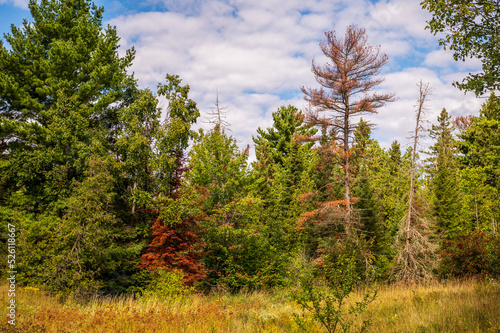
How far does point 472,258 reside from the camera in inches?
513

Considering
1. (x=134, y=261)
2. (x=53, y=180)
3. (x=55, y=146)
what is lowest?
(x=134, y=261)

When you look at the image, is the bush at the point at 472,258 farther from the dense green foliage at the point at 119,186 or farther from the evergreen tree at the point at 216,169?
the evergreen tree at the point at 216,169

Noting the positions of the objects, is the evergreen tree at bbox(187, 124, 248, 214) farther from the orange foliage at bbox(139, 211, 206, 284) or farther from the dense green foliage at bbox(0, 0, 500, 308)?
the orange foliage at bbox(139, 211, 206, 284)

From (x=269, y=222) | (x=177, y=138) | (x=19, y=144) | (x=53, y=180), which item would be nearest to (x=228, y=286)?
(x=269, y=222)

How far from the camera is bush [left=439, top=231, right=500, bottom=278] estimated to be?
479 inches

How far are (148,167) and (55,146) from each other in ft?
15.2

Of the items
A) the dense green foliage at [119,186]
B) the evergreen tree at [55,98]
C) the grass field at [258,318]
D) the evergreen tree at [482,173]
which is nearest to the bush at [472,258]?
the dense green foliage at [119,186]

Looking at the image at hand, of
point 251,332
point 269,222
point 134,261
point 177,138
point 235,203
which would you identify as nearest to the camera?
point 251,332

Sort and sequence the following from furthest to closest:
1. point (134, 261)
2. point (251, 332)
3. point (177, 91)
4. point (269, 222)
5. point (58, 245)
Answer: point (269, 222) < point (177, 91) < point (134, 261) < point (58, 245) < point (251, 332)

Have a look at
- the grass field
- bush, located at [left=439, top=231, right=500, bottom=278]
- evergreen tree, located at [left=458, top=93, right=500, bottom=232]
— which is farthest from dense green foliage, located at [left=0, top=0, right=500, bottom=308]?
evergreen tree, located at [left=458, top=93, right=500, bottom=232]

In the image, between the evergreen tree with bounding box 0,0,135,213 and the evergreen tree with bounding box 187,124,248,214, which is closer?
the evergreen tree with bounding box 0,0,135,213

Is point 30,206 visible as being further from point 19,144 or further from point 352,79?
point 352,79

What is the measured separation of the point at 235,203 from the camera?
60.4 ft

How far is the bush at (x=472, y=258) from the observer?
12.2 metres
